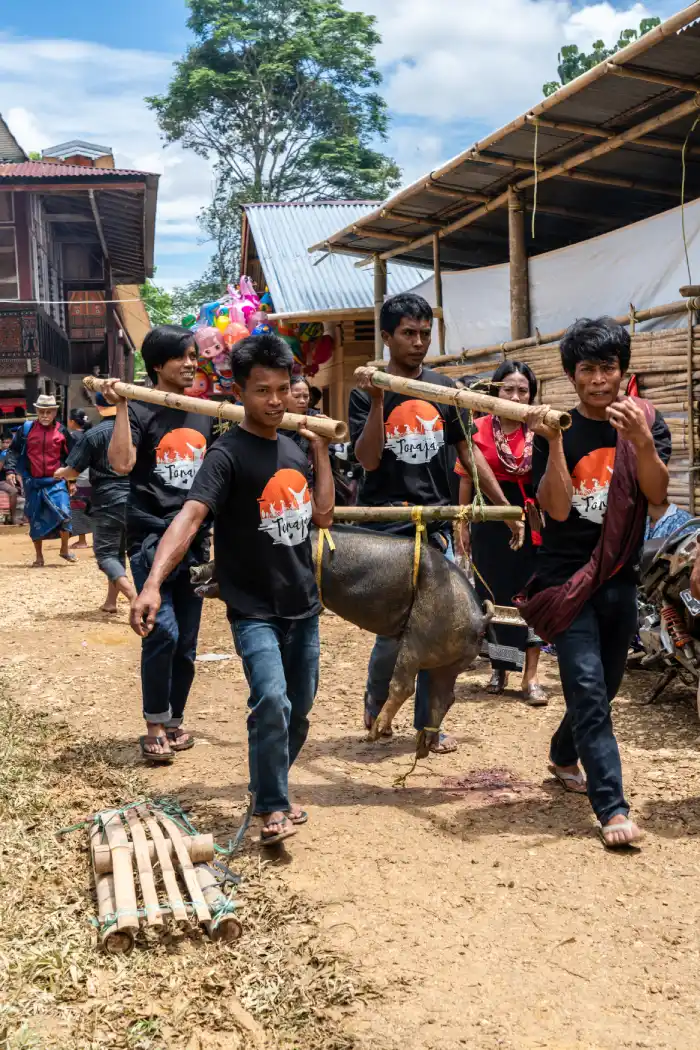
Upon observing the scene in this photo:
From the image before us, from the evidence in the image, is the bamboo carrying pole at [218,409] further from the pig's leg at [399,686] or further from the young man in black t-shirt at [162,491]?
the pig's leg at [399,686]

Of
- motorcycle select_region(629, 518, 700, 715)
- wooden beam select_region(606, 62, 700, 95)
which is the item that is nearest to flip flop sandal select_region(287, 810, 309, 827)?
motorcycle select_region(629, 518, 700, 715)

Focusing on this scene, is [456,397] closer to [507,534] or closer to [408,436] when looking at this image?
[408,436]

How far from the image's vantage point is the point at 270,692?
378cm

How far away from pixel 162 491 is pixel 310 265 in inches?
568

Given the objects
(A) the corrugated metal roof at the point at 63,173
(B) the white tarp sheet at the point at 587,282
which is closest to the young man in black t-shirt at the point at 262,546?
(B) the white tarp sheet at the point at 587,282

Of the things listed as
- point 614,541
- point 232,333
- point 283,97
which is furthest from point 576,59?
point 614,541

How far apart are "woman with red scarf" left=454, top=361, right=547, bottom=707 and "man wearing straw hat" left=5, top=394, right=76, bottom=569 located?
315 inches

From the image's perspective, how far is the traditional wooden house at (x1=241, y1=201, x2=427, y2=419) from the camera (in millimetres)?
16922

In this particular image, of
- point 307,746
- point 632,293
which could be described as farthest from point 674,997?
point 632,293

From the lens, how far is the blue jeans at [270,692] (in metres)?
3.79

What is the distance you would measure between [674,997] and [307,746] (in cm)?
274

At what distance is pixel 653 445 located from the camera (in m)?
3.76

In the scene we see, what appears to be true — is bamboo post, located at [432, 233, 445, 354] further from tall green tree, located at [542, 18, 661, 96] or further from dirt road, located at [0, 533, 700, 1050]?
tall green tree, located at [542, 18, 661, 96]

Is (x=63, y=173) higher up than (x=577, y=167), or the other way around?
(x=63, y=173)
